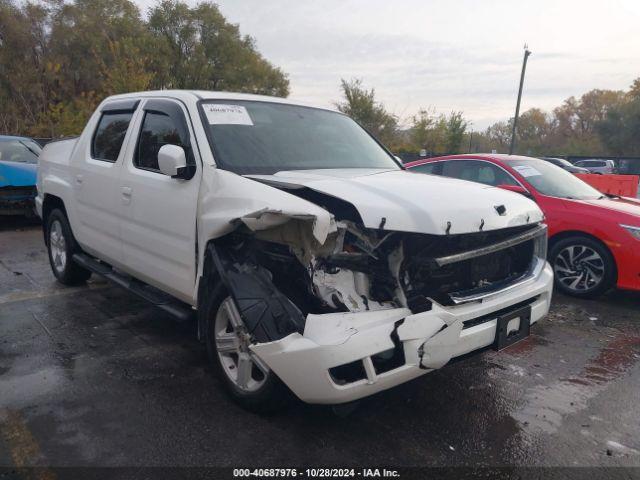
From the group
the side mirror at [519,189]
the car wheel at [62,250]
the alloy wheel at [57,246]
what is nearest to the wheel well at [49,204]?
the car wheel at [62,250]

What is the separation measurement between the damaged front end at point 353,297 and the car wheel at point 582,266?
2897mm

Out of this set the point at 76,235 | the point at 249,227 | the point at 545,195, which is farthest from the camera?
the point at 545,195

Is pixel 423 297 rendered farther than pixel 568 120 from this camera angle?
No

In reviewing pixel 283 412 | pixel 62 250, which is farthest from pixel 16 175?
pixel 283 412

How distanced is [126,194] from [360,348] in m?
2.46

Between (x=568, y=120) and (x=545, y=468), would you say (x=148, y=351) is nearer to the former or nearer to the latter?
(x=545, y=468)

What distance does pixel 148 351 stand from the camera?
3.89m

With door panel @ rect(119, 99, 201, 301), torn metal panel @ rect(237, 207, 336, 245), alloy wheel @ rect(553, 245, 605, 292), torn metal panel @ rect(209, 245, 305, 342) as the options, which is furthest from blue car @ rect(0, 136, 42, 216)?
alloy wheel @ rect(553, 245, 605, 292)

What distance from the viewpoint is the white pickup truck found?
2457 millimetres

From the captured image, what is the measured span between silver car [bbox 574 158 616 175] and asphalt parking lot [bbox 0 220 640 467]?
25.5 m

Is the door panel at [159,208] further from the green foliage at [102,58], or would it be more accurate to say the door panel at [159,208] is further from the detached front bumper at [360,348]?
the green foliage at [102,58]

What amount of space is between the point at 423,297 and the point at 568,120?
6948 cm

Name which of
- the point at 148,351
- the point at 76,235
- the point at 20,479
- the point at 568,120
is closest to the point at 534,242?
the point at 148,351

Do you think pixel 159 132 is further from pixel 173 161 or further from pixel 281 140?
pixel 281 140
